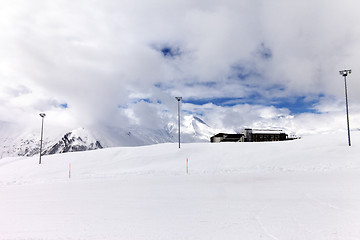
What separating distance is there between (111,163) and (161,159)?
5.96 metres

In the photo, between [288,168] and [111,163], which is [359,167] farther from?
[111,163]

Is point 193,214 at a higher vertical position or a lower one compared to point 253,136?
lower

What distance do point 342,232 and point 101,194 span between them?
31.6 ft

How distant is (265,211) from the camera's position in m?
7.22

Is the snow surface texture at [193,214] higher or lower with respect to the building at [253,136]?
lower

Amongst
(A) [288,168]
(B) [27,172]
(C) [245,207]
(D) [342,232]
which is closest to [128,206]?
(C) [245,207]

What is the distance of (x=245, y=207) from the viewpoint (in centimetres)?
771

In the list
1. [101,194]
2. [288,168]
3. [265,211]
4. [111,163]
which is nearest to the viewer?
[265,211]

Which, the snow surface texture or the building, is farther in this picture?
the building

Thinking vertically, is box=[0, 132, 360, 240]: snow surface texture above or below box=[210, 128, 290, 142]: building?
below

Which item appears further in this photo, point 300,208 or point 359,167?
point 359,167

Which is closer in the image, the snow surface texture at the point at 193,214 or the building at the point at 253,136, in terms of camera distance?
the snow surface texture at the point at 193,214

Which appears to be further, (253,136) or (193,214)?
(253,136)

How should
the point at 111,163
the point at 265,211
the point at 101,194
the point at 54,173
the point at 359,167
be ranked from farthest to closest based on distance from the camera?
the point at 111,163 → the point at 54,173 → the point at 359,167 → the point at 101,194 → the point at 265,211
